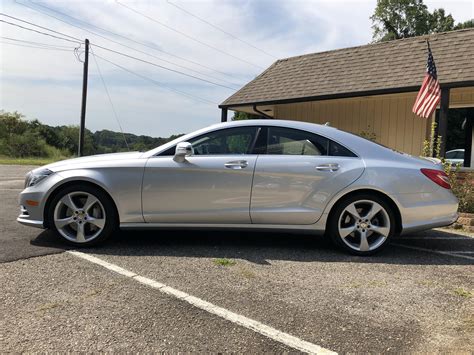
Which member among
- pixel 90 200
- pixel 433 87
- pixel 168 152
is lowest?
pixel 90 200

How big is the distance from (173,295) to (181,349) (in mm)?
793

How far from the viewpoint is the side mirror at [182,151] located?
4.37m

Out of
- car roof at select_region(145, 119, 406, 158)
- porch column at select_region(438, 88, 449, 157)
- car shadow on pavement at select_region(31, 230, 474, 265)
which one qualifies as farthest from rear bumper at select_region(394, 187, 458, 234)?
porch column at select_region(438, 88, 449, 157)

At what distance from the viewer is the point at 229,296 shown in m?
3.23

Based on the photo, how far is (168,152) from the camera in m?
4.57

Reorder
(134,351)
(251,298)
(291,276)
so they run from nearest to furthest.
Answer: (134,351), (251,298), (291,276)

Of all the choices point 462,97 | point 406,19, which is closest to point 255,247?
point 462,97

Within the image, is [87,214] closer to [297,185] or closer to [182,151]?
[182,151]

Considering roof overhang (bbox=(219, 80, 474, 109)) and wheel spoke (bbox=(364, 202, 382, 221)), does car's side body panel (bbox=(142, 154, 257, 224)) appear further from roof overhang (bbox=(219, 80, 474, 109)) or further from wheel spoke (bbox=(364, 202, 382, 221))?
roof overhang (bbox=(219, 80, 474, 109))

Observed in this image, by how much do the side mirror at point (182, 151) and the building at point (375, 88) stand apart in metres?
6.33

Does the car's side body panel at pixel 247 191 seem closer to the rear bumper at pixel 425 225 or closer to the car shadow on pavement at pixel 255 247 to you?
the rear bumper at pixel 425 225

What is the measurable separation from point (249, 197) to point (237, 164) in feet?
1.25

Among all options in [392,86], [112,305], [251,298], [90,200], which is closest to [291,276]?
[251,298]

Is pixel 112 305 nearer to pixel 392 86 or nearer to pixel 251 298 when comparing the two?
pixel 251 298
